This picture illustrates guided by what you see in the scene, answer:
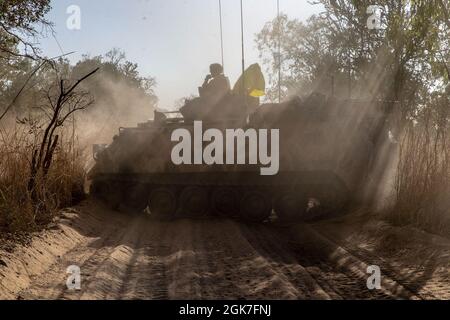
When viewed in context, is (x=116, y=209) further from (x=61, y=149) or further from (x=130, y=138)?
(x=61, y=149)

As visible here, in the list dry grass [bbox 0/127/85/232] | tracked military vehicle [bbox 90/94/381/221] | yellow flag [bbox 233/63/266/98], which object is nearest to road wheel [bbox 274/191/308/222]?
tracked military vehicle [bbox 90/94/381/221]

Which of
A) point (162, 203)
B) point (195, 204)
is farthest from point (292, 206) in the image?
point (162, 203)

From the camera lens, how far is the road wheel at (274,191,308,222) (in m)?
10.8

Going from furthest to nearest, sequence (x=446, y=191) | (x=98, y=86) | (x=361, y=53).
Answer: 1. (x=98, y=86)
2. (x=361, y=53)
3. (x=446, y=191)

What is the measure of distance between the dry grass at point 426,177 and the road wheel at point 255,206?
3265 millimetres

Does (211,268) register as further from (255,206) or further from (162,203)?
(162,203)

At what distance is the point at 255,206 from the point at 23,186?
4842 millimetres

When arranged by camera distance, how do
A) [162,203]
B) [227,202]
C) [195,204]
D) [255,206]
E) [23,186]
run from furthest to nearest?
1. [162,203]
2. [195,204]
3. [227,202]
4. [255,206]
5. [23,186]

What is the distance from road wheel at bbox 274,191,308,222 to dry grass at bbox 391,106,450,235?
2797 millimetres

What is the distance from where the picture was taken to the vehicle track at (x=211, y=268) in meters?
5.07

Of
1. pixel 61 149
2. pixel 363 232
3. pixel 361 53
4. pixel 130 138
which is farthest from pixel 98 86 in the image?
pixel 363 232

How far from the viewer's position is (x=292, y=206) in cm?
1086

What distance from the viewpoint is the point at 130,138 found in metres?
12.2
